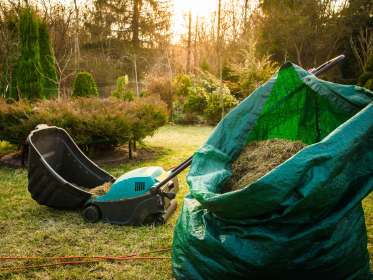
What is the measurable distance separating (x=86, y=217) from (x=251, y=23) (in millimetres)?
17418

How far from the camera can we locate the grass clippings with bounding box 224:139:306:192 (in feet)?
8.40

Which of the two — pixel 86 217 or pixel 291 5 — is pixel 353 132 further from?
pixel 291 5

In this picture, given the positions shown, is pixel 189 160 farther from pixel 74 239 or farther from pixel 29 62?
pixel 29 62

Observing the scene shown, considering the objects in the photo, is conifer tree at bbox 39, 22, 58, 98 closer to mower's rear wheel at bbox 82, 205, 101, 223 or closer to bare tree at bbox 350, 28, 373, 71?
mower's rear wheel at bbox 82, 205, 101, 223

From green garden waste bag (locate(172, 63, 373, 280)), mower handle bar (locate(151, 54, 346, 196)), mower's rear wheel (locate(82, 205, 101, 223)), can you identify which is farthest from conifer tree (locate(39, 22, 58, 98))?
green garden waste bag (locate(172, 63, 373, 280))

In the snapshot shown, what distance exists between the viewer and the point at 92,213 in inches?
137

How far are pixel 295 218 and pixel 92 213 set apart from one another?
6.68ft

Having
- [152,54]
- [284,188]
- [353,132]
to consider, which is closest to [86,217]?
[284,188]

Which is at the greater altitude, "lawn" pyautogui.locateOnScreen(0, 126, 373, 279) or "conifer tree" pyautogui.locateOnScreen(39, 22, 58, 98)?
"conifer tree" pyautogui.locateOnScreen(39, 22, 58, 98)

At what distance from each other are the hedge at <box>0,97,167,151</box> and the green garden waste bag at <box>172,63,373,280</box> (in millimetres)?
3838

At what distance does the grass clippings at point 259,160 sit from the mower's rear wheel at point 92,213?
1359 millimetres

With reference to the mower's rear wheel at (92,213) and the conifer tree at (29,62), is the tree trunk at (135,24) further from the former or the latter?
the mower's rear wheel at (92,213)

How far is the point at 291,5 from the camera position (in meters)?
18.2

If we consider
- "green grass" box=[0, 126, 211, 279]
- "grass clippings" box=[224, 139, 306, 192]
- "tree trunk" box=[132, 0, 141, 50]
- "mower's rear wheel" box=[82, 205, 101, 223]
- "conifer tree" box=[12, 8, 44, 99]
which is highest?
"tree trunk" box=[132, 0, 141, 50]
